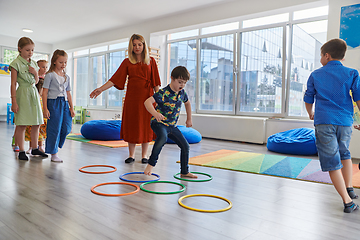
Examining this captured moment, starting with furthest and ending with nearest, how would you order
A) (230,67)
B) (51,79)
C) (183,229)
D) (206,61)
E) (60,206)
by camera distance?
(206,61)
(230,67)
(51,79)
(60,206)
(183,229)

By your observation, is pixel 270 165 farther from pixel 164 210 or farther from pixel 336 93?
pixel 164 210

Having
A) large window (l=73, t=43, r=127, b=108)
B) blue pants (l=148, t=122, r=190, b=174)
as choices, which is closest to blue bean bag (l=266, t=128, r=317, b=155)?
blue pants (l=148, t=122, r=190, b=174)

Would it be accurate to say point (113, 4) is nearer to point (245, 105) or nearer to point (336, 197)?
point (245, 105)

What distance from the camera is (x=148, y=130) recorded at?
3131mm

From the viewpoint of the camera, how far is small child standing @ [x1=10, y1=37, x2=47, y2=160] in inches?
118

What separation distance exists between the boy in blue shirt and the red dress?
1.75 meters

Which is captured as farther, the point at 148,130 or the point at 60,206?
the point at 148,130

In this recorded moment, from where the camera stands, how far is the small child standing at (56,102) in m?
3.00

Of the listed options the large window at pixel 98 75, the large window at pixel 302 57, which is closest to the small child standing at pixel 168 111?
the large window at pixel 302 57

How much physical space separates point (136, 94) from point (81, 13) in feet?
15.2

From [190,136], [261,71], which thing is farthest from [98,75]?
[261,71]

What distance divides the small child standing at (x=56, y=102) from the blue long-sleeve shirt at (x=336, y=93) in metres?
2.51

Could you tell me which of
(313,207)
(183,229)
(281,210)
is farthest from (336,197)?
(183,229)

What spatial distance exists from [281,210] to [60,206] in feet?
4.57
